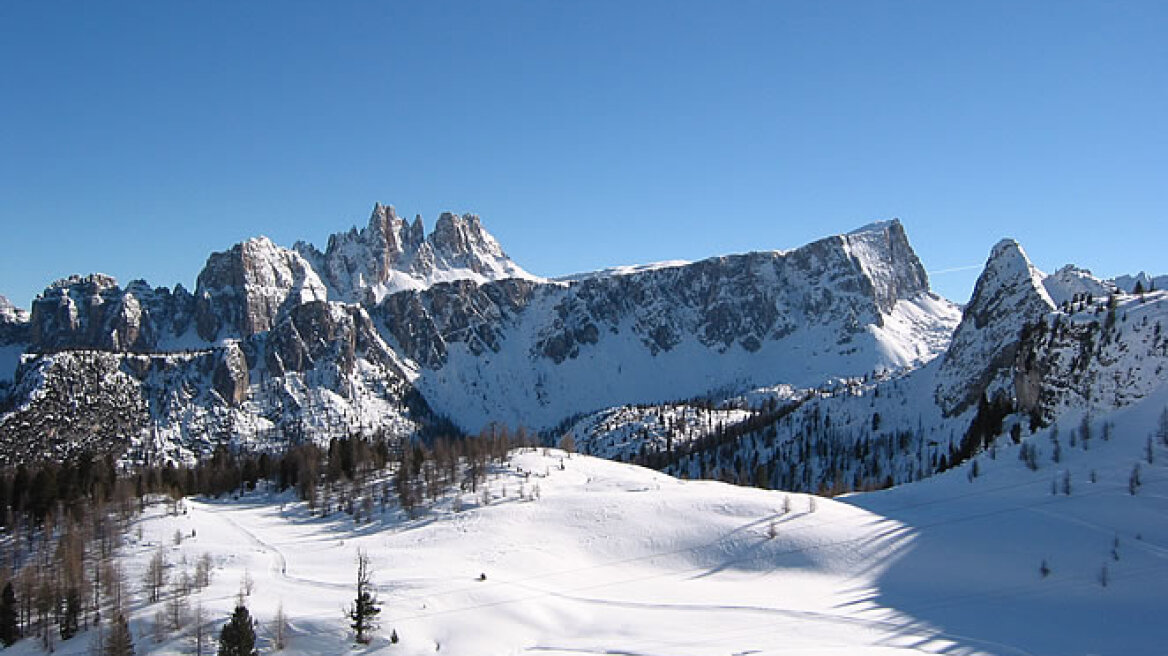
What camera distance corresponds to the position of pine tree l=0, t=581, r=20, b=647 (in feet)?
194

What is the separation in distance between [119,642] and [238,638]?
9439 millimetres

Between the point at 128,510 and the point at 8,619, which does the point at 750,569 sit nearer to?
the point at 8,619

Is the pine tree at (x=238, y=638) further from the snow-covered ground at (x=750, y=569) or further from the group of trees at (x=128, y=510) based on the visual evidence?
the snow-covered ground at (x=750, y=569)

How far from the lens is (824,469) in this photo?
19988 centimetres

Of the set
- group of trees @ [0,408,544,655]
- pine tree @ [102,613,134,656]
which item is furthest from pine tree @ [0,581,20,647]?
pine tree @ [102,613,134,656]

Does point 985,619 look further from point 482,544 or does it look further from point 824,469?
point 824,469

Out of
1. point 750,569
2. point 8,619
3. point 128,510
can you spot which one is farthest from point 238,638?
point 128,510

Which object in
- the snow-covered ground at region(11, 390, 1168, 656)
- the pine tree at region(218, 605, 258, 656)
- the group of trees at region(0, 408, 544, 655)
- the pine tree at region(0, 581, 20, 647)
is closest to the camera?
the pine tree at region(218, 605, 258, 656)

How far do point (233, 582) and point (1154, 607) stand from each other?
66012mm

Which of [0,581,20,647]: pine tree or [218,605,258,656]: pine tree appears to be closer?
[218,605,258,656]: pine tree

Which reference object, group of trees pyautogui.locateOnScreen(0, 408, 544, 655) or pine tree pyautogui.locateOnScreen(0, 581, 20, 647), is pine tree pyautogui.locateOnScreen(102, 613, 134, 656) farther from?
pine tree pyautogui.locateOnScreen(0, 581, 20, 647)

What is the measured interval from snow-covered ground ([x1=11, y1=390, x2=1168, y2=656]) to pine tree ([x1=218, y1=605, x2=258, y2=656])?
378 centimetres

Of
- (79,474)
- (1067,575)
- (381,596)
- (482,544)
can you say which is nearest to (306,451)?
(79,474)

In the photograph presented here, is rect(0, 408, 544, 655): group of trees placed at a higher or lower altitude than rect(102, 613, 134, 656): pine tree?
higher
